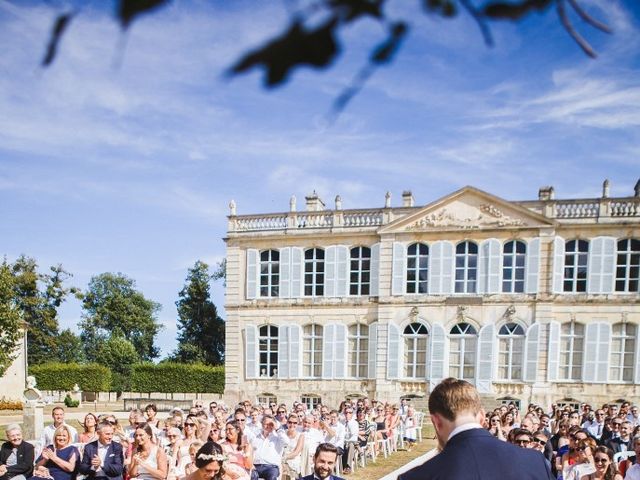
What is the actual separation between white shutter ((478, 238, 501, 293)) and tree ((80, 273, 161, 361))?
39.4m

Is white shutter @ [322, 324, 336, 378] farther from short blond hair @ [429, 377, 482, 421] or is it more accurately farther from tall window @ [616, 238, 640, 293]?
short blond hair @ [429, 377, 482, 421]

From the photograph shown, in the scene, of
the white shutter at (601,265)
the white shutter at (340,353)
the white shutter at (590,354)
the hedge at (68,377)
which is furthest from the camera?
the hedge at (68,377)

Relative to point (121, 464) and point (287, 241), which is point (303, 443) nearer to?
point (121, 464)

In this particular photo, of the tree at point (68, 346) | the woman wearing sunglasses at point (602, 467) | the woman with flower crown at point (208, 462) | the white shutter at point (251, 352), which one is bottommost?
the tree at point (68, 346)

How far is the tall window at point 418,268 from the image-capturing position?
2442 cm

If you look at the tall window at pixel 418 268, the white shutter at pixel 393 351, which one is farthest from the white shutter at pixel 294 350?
the tall window at pixel 418 268

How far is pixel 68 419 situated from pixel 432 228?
51.4 ft

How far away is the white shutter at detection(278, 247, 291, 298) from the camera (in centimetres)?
2616

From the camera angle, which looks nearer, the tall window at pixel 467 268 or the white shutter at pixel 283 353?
the tall window at pixel 467 268

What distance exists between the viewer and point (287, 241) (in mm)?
26359

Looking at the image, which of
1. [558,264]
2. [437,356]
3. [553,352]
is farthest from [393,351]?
[558,264]

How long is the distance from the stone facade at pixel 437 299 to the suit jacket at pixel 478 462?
2169 centimetres

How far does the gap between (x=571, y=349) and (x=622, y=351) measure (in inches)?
69.6

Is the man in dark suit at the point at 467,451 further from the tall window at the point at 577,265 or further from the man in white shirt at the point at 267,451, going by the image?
the tall window at the point at 577,265
